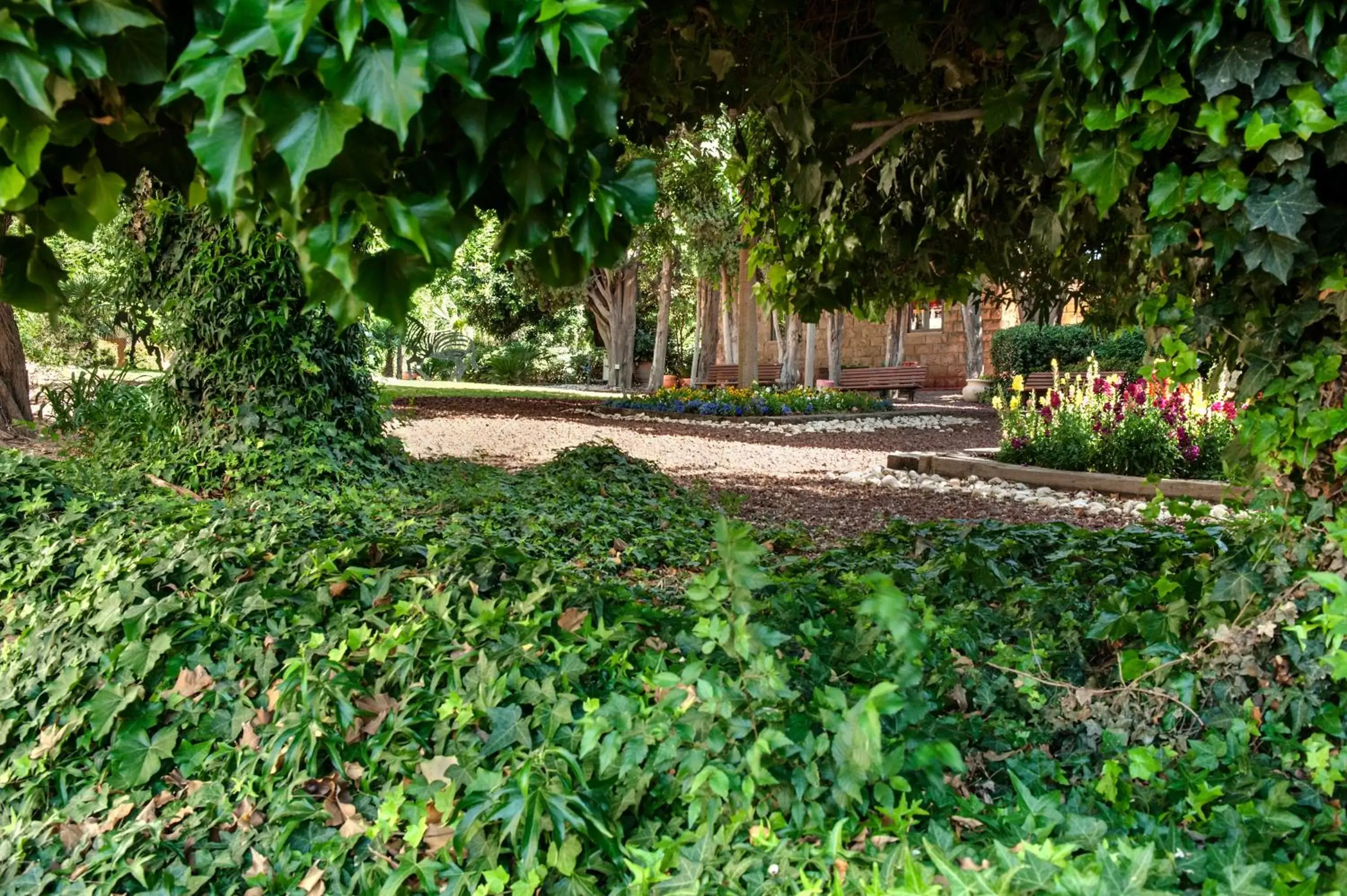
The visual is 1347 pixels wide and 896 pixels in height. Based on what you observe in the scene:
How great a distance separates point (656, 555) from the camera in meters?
4.92

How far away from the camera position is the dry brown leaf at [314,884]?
6.84 feet

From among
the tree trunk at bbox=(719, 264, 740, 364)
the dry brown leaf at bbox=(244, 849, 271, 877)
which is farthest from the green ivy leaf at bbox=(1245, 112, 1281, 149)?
the tree trunk at bbox=(719, 264, 740, 364)

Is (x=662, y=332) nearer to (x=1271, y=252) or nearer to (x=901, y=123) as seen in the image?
(x=901, y=123)

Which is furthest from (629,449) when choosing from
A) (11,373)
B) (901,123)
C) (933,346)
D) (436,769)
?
(933,346)

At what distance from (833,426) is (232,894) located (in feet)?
45.4

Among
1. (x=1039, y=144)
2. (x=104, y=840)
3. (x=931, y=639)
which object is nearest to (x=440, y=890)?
(x=104, y=840)

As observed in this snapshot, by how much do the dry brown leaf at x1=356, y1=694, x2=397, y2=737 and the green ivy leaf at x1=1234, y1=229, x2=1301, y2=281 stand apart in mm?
2438

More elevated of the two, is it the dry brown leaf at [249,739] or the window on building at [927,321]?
the window on building at [927,321]

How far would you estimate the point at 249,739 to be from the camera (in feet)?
8.32

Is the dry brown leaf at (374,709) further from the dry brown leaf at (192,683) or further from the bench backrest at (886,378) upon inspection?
the bench backrest at (886,378)

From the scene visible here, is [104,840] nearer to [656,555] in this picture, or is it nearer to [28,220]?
[28,220]

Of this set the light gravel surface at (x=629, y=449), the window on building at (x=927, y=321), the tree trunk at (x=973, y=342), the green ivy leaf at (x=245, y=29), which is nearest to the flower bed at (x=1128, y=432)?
the light gravel surface at (x=629, y=449)

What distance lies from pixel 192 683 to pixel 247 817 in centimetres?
57

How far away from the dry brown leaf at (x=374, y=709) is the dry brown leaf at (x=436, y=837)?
432mm
